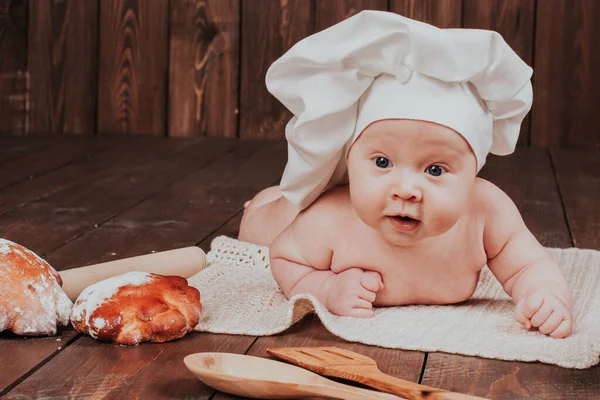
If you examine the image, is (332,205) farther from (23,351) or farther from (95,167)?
(95,167)

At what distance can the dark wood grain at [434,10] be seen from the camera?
2.76 meters

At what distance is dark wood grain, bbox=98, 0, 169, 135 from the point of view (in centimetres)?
292

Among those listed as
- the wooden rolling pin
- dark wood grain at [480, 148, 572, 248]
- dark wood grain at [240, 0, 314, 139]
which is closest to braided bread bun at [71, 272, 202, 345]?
the wooden rolling pin

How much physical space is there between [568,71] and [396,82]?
5.64 feet

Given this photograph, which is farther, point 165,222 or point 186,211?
point 186,211

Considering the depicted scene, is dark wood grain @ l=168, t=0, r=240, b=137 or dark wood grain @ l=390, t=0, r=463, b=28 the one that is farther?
dark wood grain @ l=168, t=0, r=240, b=137

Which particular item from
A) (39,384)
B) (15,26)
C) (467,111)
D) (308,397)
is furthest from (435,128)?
(15,26)

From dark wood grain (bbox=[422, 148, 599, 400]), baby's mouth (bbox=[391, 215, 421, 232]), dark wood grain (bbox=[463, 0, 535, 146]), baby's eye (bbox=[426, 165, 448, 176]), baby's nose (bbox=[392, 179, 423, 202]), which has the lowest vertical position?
dark wood grain (bbox=[422, 148, 599, 400])

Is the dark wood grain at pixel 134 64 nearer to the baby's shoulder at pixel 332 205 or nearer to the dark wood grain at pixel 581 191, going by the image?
the dark wood grain at pixel 581 191

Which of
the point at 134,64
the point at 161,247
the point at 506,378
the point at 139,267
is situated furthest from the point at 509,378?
the point at 134,64

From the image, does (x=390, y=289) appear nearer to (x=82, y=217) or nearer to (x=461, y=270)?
(x=461, y=270)

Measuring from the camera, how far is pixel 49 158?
2.54 metres

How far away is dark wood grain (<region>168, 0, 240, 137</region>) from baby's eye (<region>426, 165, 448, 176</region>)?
70.3 inches

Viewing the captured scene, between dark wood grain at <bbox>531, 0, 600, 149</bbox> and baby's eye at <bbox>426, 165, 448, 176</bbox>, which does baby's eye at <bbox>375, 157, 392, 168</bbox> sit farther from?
dark wood grain at <bbox>531, 0, 600, 149</bbox>
